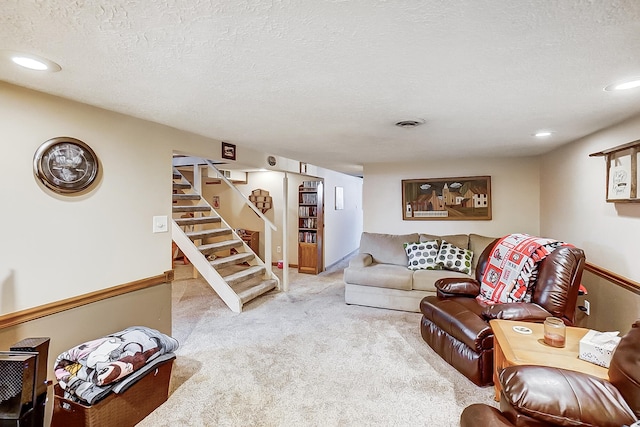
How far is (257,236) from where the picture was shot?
6.52 meters

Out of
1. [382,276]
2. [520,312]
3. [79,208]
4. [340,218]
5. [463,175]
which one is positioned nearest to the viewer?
[79,208]

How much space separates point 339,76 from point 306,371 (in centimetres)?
211

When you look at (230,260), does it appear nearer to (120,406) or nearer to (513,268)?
(120,406)

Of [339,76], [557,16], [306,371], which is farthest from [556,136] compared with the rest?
[306,371]

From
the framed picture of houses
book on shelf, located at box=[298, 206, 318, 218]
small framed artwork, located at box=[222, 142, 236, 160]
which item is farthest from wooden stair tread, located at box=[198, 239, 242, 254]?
the framed picture of houses

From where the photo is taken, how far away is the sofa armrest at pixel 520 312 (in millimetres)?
2211

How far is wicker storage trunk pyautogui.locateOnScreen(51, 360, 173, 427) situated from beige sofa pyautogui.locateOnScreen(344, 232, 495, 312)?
2.46 m

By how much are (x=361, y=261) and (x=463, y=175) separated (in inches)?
78.5

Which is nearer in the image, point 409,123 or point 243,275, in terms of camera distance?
point 409,123

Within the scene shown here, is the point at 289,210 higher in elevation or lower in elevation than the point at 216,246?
higher

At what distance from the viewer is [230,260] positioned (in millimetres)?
4332

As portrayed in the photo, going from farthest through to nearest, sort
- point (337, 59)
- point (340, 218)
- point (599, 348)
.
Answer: point (340, 218) → point (599, 348) → point (337, 59)

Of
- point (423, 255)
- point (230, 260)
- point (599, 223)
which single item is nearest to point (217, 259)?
point (230, 260)

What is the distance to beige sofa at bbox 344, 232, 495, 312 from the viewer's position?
3771 millimetres
